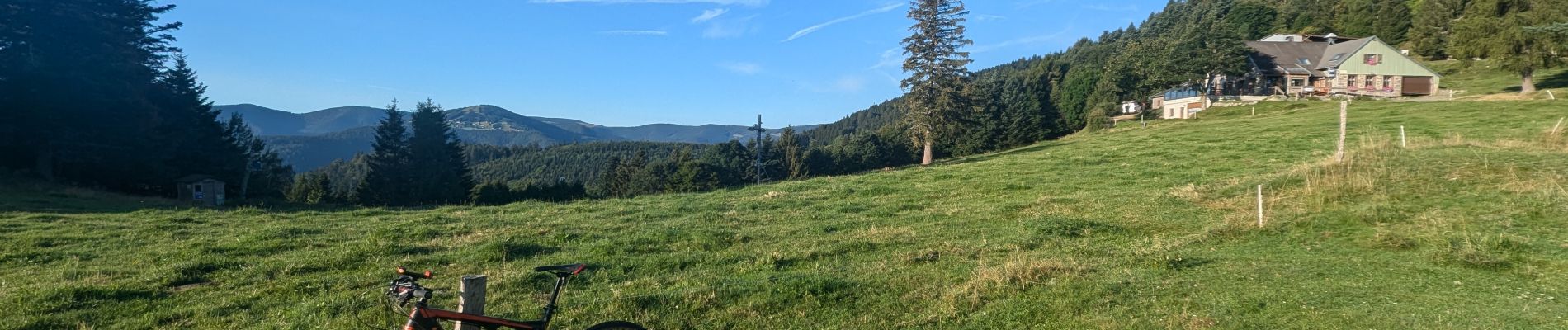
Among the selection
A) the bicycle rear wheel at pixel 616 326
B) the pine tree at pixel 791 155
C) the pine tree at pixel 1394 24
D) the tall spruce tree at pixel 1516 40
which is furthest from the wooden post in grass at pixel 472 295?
the pine tree at pixel 1394 24

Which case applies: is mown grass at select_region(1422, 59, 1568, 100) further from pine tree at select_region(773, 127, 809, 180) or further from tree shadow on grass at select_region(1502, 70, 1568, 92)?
pine tree at select_region(773, 127, 809, 180)

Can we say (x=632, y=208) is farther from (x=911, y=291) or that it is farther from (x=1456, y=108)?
(x=1456, y=108)

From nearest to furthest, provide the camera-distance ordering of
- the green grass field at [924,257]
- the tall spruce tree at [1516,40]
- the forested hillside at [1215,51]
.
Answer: the green grass field at [924,257]
the tall spruce tree at [1516,40]
the forested hillside at [1215,51]

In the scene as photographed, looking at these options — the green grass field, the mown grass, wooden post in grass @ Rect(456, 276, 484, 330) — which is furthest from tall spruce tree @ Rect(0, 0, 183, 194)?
the mown grass

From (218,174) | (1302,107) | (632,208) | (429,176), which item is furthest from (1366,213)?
(429,176)

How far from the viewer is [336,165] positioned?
177000mm

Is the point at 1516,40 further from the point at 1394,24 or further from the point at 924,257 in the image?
the point at 924,257

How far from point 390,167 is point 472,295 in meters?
63.0

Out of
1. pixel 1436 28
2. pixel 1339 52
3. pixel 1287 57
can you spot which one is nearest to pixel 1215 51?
pixel 1287 57

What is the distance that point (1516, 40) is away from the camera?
46594 millimetres

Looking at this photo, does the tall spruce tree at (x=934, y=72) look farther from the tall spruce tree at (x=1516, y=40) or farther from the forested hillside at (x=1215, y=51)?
the tall spruce tree at (x=1516, y=40)

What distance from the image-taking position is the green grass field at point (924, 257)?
22.1ft

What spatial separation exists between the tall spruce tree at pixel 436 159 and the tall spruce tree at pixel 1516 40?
246ft

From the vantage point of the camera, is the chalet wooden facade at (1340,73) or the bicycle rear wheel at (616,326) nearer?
the bicycle rear wheel at (616,326)
